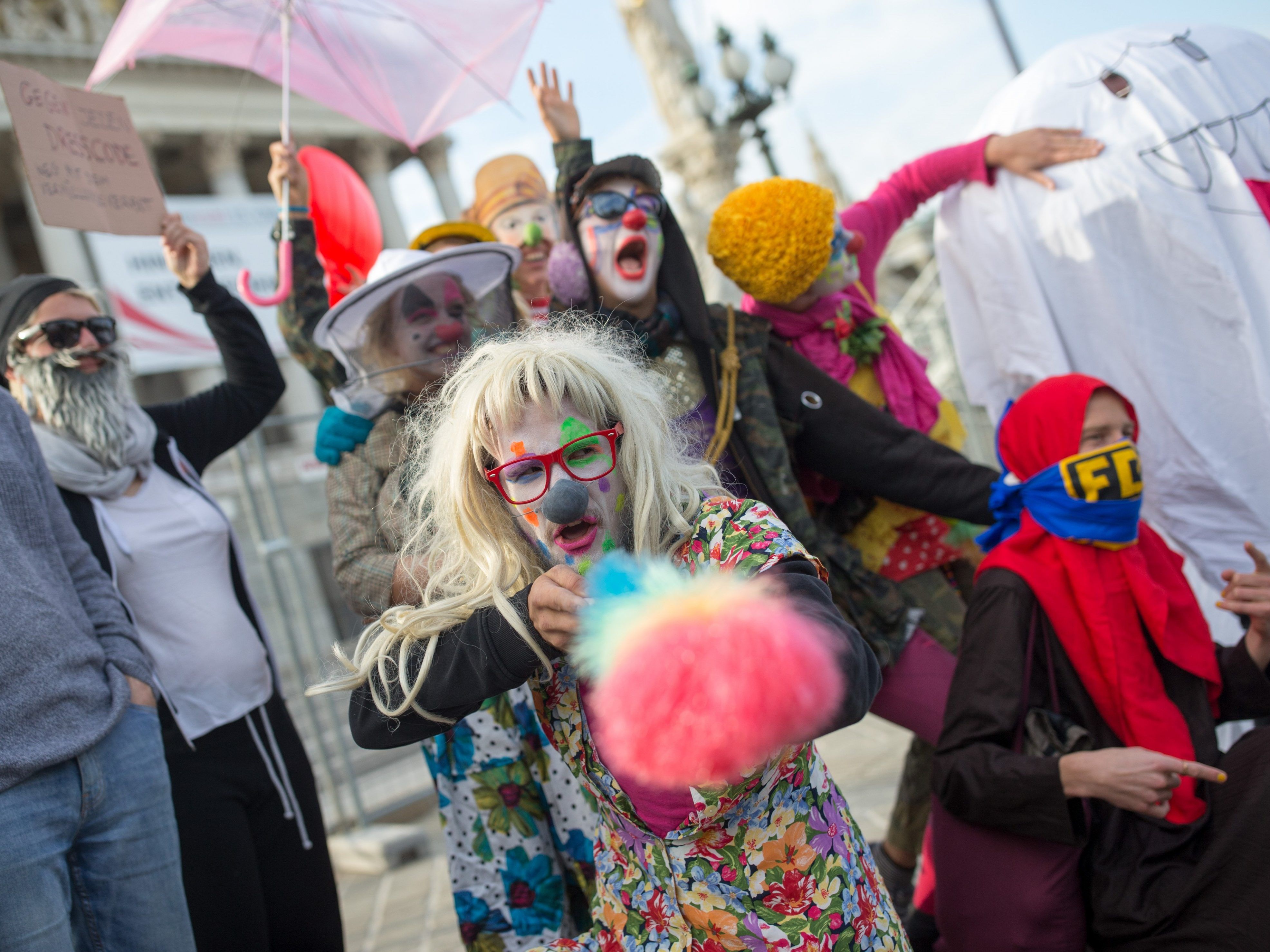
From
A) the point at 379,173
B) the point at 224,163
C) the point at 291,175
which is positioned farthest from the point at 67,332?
the point at 379,173

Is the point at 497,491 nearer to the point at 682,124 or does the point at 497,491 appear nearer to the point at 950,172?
the point at 950,172

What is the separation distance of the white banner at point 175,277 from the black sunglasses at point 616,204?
1183cm

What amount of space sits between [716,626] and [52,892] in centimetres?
157

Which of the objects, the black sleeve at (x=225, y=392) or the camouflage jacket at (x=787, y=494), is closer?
the camouflage jacket at (x=787, y=494)

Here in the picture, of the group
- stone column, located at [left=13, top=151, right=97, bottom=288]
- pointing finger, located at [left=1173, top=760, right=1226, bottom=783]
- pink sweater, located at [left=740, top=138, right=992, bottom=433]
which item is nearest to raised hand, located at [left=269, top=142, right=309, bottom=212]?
pink sweater, located at [left=740, top=138, right=992, bottom=433]

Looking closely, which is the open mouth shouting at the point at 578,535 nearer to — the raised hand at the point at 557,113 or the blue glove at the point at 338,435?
the blue glove at the point at 338,435

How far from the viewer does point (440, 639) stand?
1.51 m

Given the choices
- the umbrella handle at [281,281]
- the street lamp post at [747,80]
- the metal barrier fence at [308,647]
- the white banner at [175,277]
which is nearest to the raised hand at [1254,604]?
the umbrella handle at [281,281]

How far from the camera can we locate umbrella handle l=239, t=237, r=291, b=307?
2779 mm

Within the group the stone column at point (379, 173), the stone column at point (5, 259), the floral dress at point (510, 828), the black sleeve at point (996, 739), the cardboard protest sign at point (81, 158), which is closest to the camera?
the black sleeve at point (996, 739)

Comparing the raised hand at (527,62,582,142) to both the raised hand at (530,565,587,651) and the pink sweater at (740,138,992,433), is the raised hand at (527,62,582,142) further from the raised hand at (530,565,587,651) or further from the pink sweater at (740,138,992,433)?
the raised hand at (530,565,587,651)

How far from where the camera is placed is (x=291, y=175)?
9.69 feet

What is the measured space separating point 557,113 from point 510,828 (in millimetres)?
2107

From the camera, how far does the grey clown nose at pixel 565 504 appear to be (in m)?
1.39
